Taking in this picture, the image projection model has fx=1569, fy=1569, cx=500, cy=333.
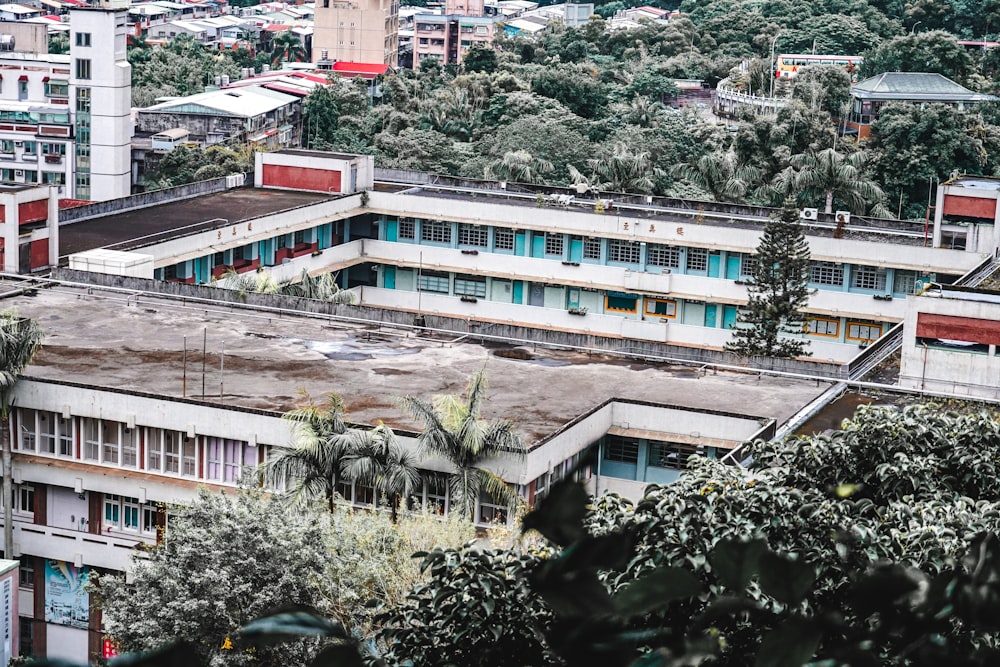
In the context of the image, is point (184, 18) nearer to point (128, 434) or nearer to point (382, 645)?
point (128, 434)

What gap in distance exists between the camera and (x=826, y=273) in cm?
4738

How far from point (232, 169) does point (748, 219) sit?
29140mm

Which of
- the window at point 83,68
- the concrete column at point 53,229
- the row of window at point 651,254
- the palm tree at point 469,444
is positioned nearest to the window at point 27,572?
the palm tree at point 469,444

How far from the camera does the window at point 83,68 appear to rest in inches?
3127

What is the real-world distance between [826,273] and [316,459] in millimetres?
26395

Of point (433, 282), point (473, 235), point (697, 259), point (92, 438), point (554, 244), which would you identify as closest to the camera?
point (92, 438)

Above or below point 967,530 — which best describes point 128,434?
below

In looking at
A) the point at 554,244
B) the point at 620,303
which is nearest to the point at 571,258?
the point at 554,244

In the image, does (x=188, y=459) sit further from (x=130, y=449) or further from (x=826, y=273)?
(x=826, y=273)

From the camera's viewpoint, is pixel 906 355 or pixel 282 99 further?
pixel 282 99

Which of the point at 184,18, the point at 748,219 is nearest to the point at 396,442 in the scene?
the point at 748,219

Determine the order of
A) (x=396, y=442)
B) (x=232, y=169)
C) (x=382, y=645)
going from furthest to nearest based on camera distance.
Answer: (x=232, y=169)
(x=396, y=442)
(x=382, y=645)

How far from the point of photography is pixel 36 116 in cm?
8494

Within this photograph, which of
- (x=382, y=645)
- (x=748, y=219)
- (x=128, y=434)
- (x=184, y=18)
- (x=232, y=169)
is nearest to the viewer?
(x=382, y=645)
